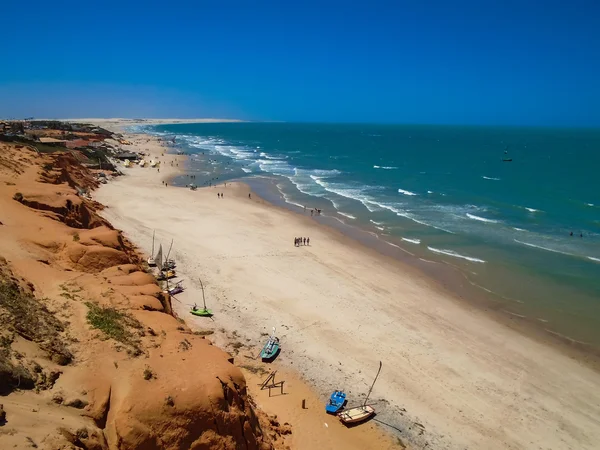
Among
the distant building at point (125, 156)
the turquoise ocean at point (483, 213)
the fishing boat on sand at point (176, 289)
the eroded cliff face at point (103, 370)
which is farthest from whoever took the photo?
the distant building at point (125, 156)

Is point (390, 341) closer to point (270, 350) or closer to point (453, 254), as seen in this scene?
point (270, 350)

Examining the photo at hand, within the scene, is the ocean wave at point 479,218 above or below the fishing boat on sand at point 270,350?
above

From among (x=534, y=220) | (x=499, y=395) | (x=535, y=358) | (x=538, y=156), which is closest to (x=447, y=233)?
(x=534, y=220)

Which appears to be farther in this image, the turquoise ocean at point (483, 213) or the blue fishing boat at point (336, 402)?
the turquoise ocean at point (483, 213)

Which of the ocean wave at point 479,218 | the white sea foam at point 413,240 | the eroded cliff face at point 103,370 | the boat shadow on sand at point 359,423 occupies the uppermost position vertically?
the eroded cliff face at point 103,370

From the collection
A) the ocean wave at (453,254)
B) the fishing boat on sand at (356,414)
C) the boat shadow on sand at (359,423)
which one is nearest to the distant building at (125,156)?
the ocean wave at (453,254)

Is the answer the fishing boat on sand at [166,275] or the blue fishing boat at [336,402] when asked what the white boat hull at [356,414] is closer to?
the blue fishing boat at [336,402]

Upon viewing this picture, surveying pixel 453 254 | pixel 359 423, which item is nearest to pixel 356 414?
pixel 359 423
